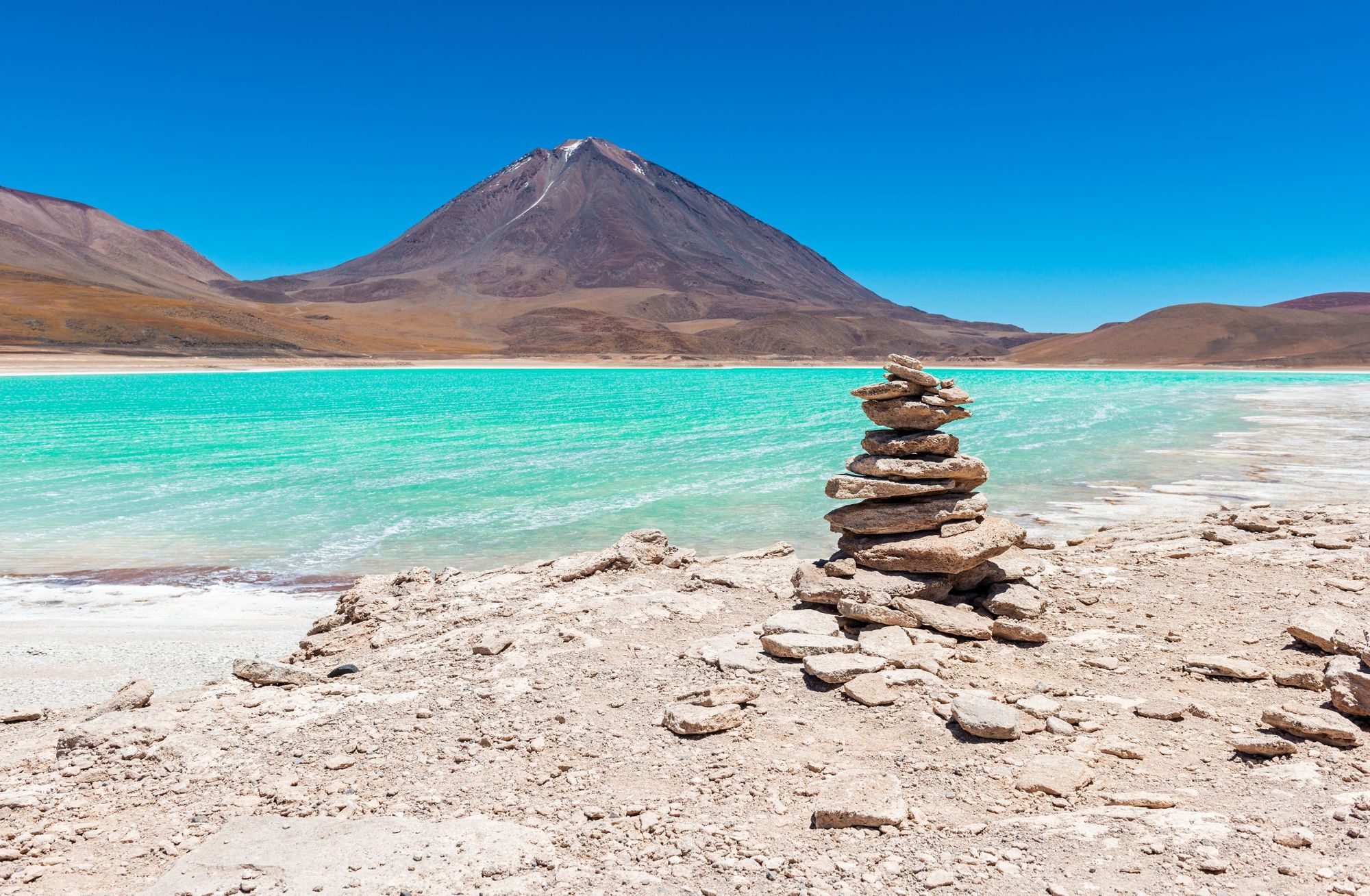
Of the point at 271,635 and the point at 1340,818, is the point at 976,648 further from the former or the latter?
the point at 271,635

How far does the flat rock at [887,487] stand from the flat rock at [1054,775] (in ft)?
9.82

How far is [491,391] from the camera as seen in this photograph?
53.5 m

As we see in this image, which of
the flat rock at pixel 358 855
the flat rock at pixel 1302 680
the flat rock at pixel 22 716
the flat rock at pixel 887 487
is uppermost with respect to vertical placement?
the flat rock at pixel 887 487

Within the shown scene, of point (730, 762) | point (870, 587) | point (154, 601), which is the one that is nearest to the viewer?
point (730, 762)

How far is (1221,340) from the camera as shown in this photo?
126312mm

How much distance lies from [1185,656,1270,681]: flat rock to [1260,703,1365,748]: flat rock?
0.80m

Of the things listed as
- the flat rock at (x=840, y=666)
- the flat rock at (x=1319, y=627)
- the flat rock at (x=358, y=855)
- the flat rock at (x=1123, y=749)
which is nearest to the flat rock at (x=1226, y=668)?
the flat rock at (x=1319, y=627)

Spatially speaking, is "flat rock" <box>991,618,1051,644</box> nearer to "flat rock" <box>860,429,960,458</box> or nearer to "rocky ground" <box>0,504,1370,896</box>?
"rocky ground" <box>0,504,1370,896</box>

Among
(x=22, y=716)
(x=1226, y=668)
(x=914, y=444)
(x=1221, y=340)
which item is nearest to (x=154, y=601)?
(x=22, y=716)

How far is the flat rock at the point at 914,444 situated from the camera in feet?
24.5

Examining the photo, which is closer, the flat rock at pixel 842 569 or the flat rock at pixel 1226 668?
the flat rock at pixel 1226 668

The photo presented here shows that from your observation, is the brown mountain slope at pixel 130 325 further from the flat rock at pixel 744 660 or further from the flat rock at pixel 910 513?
the flat rock at pixel 744 660

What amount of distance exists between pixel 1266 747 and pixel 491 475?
51.3ft

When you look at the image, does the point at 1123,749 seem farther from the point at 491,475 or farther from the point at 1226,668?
the point at 491,475
